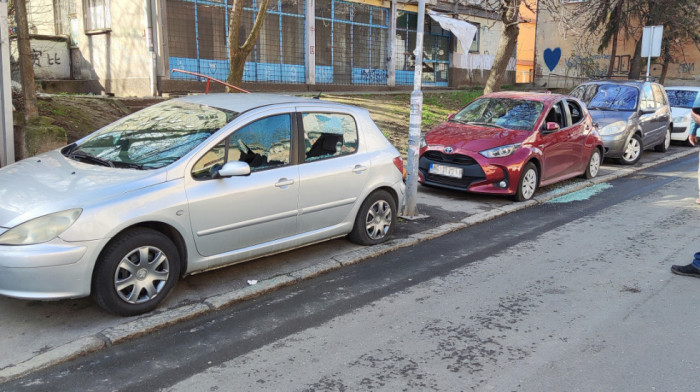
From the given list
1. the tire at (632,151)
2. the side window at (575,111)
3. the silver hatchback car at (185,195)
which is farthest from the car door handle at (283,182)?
the tire at (632,151)

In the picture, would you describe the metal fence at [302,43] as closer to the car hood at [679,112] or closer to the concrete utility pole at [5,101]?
the concrete utility pole at [5,101]

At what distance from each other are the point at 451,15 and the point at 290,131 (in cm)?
2320

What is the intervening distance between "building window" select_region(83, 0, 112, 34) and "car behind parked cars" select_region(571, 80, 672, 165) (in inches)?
527

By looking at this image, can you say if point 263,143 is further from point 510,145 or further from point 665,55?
point 665,55

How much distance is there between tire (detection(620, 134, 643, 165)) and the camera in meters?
12.3

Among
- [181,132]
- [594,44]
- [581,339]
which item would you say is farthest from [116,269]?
[594,44]

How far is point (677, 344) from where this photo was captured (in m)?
4.04

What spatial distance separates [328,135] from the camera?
19.0 feet

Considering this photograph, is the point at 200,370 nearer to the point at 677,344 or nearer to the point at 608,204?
the point at 677,344

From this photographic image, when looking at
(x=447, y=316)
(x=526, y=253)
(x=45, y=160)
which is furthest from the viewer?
(x=526, y=253)

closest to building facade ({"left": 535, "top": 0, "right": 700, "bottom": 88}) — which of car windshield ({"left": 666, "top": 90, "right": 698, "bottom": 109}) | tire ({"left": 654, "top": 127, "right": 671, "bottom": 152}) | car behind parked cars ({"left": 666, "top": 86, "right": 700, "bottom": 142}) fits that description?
car windshield ({"left": 666, "top": 90, "right": 698, "bottom": 109})

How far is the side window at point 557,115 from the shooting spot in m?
9.33

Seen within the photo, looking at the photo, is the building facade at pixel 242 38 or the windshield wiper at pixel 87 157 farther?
the building facade at pixel 242 38

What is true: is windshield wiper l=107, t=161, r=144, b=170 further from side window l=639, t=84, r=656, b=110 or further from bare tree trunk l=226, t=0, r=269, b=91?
side window l=639, t=84, r=656, b=110
